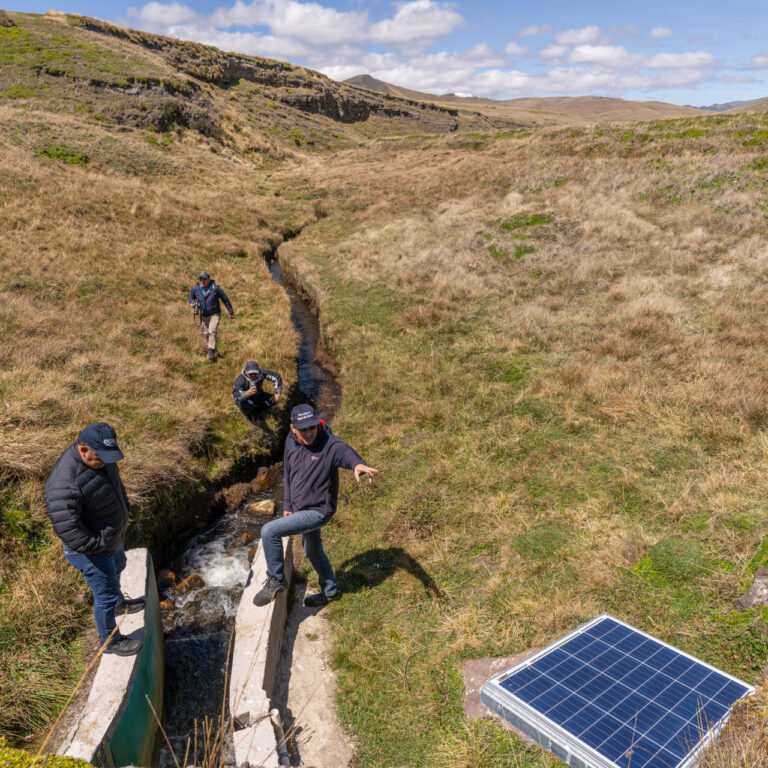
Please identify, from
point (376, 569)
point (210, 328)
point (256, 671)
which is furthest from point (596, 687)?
point (210, 328)

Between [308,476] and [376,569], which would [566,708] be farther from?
[376,569]

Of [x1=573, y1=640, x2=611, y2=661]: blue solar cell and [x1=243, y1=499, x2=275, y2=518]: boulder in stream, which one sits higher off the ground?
[x1=573, y1=640, x2=611, y2=661]: blue solar cell

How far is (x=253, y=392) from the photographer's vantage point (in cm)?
1070

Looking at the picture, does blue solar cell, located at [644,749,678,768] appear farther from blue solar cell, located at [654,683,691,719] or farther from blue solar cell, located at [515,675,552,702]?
blue solar cell, located at [515,675,552,702]

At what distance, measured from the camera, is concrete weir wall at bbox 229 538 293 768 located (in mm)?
4695

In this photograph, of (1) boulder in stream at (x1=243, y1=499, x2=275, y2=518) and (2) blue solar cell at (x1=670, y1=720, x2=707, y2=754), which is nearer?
(2) blue solar cell at (x1=670, y1=720, x2=707, y2=754)

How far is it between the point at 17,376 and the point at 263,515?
574 centimetres

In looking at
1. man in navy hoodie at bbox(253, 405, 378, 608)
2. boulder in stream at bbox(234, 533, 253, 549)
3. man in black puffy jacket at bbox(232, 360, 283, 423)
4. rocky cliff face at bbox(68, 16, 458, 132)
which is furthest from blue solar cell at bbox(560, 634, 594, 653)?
rocky cliff face at bbox(68, 16, 458, 132)

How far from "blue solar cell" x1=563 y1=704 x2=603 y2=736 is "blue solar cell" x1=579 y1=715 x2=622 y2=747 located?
3 cm

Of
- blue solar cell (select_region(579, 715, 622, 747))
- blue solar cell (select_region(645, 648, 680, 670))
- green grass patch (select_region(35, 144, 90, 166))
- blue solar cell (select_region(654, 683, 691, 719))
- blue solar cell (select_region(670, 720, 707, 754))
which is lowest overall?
blue solar cell (select_region(579, 715, 622, 747))

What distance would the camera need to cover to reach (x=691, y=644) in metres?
5.13

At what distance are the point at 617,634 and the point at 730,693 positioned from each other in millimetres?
1028

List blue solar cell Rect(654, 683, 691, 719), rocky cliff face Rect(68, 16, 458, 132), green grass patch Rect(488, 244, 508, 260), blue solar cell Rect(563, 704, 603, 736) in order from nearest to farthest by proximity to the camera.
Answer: blue solar cell Rect(563, 704, 603, 736), blue solar cell Rect(654, 683, 691, 719), green grass patch Rect(488, 244, 508, 260), rocky cliff face Rect(68, 16, 458, 132)

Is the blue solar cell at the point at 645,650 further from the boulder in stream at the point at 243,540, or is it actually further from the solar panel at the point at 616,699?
the boulder in stream at the point at 243,540
